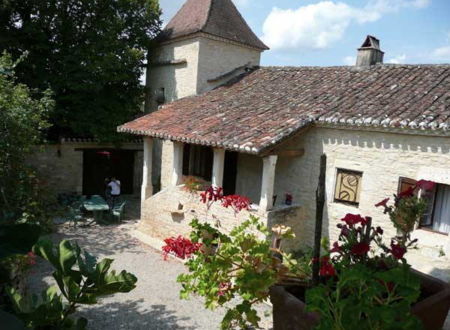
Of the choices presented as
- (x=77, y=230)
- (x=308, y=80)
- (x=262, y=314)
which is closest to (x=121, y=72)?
(x=77, y=230)

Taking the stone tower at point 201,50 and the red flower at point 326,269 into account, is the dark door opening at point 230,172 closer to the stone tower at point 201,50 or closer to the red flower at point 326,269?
the stone tower at point 201,50

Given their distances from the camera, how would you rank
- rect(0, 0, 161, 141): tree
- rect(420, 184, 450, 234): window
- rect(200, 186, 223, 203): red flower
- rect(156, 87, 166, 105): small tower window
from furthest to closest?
1. rect(156, 87, 166, 105): small tower window
2. rect(0, 0, 161, 141): tree
3. rect(420, 184, 450, 234): window
4. rect(200, 186, 223, 203): red flower

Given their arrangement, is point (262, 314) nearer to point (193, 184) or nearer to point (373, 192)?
point (373, 192)

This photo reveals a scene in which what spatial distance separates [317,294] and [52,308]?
1918mm

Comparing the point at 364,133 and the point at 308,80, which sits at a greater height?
the point at 308,80

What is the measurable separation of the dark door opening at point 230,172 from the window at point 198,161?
82 centimetres

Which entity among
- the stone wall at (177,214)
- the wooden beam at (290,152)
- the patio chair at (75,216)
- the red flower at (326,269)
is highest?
the wooden beam at (290,152)

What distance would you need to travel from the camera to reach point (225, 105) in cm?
1185

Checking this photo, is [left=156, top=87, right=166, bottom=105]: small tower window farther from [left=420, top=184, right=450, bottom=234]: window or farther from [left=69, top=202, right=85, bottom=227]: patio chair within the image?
[left=420, top=184, right=450, bottom=234]: window

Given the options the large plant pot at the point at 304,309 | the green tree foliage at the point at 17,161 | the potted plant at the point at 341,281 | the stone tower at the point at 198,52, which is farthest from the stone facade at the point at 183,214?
the large plant pot at the point at 304,309

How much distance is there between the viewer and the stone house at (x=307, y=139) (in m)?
7.78

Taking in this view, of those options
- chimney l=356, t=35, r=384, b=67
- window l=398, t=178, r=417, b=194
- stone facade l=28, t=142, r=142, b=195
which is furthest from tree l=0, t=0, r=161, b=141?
window l=398, t=178, r=417, b=194

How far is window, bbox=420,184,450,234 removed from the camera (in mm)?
7727

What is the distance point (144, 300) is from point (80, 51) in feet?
36.5
